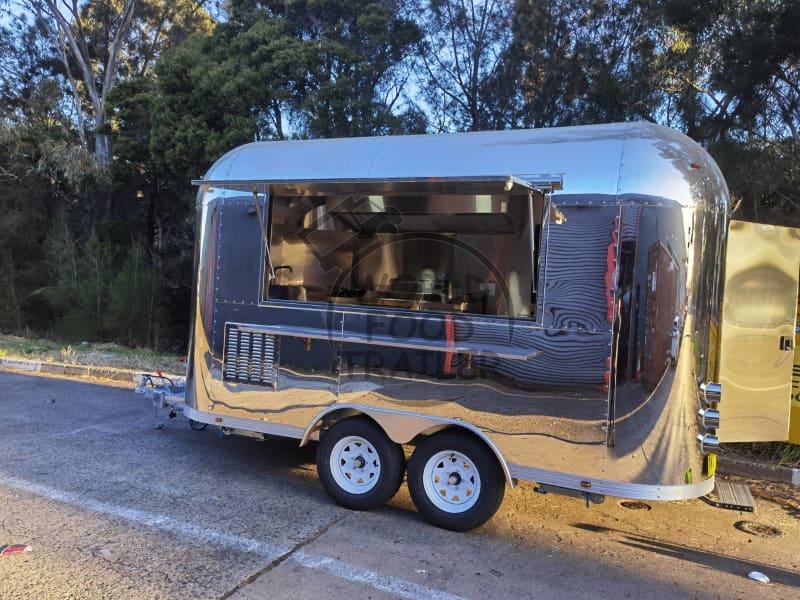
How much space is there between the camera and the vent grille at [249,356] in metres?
5.26

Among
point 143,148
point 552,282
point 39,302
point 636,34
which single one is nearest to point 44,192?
point 39,302

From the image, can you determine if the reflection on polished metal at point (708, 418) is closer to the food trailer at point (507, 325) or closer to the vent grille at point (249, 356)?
the food trailer at point (507, 325)

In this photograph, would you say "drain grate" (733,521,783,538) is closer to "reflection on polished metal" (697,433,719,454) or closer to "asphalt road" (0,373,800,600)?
"asphalt road" (0,373,800,600)

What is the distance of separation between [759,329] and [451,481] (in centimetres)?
299

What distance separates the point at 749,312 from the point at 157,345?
12727 mm

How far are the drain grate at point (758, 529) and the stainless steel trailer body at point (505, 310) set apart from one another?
1009mm

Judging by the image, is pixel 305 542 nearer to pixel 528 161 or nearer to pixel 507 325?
pixel 507 325

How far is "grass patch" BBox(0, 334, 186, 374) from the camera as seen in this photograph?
11276mm

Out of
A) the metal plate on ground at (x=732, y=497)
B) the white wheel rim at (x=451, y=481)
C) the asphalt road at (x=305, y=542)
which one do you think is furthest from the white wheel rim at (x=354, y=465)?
the metal plate on ground at (x=732, y=497)

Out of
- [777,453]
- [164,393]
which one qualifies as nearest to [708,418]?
[777,453]

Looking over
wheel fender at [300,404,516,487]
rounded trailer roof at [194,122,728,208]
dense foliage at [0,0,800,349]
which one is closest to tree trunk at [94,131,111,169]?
dense foliage at [0,0,800,349]

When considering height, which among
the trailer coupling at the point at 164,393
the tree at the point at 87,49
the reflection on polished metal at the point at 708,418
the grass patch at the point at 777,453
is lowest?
the grass patch at the point at 777,453

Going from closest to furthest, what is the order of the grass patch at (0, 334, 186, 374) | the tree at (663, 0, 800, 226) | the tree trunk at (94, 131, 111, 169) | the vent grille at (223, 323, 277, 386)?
the vent grille at (223, 323, 277, 386), the tree at (663, 0, 800, 226), the grass patch at (0, 334, 186, 374), the tree trunk at (94, 131, 111, 169)

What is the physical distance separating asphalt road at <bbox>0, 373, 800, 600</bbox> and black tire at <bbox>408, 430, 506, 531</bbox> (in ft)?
0.40
